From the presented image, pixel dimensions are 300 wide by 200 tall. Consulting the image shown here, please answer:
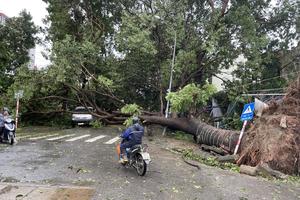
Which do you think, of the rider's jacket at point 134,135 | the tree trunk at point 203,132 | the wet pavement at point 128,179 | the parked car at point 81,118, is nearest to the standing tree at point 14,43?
the parked car at point 81,118

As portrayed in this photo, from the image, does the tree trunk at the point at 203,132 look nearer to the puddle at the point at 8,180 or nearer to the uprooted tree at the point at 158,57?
the uprooted tree at the point at 158,57

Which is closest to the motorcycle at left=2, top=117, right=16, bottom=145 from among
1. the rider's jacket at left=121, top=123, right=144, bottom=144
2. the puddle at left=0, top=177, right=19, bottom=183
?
the puddle at left=0, top=177, right=19, bottom=183

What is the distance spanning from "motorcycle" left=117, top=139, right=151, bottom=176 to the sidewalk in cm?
190

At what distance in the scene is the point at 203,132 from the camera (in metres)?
15.6

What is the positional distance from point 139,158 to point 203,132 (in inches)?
301

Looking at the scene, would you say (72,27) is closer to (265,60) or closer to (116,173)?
(265,60)

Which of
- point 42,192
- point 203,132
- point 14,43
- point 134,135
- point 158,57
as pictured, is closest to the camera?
point 42,192

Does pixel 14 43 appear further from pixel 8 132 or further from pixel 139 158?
pixel 139 158

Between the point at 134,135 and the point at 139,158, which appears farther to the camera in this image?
the point at 134,135

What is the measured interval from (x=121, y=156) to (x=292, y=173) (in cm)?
533

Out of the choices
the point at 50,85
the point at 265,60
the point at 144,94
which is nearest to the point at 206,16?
the point at 265,60

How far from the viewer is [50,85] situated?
22.3 meters

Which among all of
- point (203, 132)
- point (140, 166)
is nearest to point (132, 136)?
point (140, 166)

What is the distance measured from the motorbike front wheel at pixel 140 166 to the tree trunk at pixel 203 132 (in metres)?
5.42
